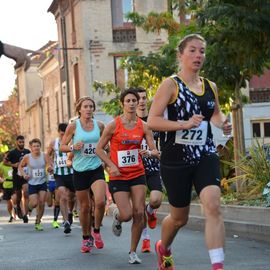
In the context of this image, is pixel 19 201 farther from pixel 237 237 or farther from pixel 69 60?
pixel 69 60

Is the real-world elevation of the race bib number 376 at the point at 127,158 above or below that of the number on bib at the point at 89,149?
below

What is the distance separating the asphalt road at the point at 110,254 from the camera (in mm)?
9906

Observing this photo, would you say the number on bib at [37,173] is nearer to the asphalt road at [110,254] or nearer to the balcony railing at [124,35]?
the asphalt road at [110,254]

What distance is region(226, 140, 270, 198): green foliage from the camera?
15047 mm

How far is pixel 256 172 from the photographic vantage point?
15.3 meters

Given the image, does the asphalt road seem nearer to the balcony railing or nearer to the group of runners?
the group of runners

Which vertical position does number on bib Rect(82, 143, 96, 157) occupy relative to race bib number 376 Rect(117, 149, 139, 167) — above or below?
above

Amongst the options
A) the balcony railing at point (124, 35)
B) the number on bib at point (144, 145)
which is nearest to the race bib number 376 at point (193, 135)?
the number on bib at point (144, 145)

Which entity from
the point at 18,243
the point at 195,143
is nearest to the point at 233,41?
the point at 18,243

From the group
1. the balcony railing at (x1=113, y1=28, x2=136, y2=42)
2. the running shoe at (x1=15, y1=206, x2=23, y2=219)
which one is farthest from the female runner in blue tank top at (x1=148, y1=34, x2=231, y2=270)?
the balcony railing at (x1=113, y1=28, x2=136, y2=42)

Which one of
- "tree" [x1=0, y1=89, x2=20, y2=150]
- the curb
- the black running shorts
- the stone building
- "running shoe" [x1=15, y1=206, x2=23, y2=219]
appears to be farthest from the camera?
"tree" [x1=0, y1=89, x2=20, y2=150]

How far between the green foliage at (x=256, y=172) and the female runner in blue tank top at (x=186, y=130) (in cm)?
719

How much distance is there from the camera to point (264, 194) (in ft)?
45.6

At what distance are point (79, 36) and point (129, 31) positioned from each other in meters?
2.39
